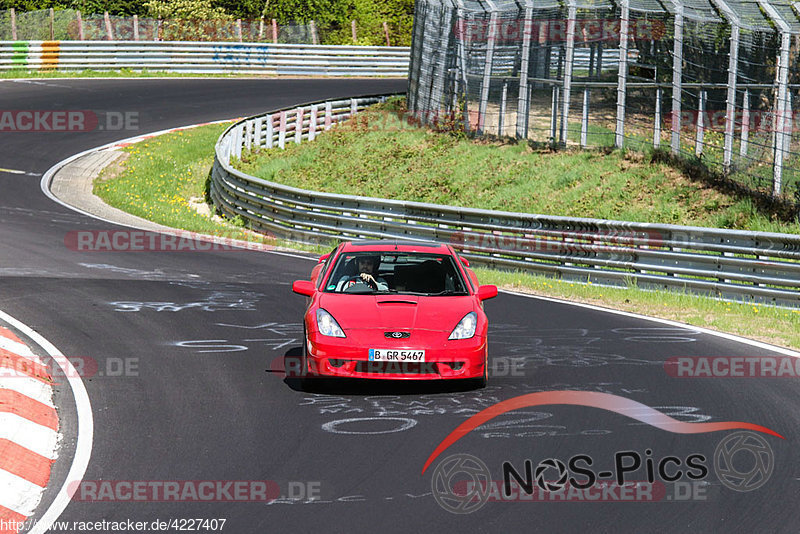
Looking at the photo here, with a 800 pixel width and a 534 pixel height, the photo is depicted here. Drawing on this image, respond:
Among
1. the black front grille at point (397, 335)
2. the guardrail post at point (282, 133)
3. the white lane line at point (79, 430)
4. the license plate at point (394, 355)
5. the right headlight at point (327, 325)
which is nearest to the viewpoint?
the white lane line at point (79, 430)

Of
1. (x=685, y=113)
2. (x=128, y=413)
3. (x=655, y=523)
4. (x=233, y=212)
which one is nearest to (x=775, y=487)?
(x=655, y=523)

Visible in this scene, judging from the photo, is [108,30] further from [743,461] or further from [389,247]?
[743,461]

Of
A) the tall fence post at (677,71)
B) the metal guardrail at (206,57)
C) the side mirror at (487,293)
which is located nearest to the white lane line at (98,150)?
the tall fence post at (677,71)

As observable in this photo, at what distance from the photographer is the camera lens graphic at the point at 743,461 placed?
7508mm

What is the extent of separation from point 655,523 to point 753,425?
9.06 ft

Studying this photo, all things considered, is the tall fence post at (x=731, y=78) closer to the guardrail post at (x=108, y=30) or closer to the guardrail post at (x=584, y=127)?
the guardrail post at (x=584, y=127)

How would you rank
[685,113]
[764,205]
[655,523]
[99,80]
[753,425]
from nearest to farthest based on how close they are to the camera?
[655,523], [753,425], [764,205], [685,113], [99,80]

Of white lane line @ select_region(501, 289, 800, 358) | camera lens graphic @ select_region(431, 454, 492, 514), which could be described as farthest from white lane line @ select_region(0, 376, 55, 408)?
white lane line @ select_region(501, 289, 800, 358)

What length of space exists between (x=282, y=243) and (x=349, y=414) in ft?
49.3

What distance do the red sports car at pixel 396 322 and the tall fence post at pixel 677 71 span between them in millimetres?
12393

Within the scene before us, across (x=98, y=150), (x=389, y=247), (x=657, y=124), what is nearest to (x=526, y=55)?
(x=657, y=124)

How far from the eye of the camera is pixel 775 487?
24.2 feet

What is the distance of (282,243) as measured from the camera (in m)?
24.0

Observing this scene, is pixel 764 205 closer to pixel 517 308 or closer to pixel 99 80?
pixel 517 308
